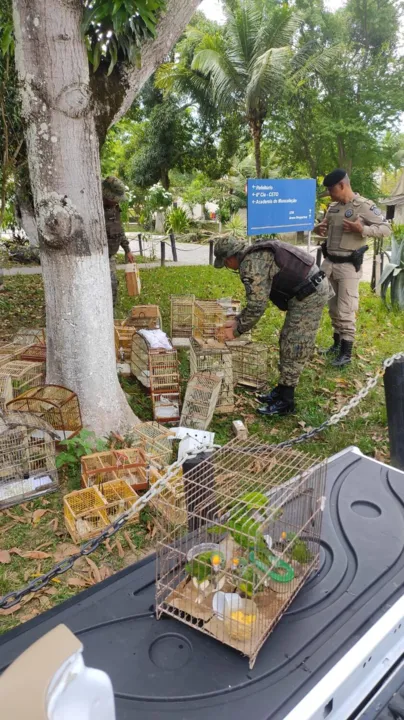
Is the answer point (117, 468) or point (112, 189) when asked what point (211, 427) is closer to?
point (117, 468)

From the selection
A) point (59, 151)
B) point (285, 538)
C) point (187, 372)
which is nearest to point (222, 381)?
point (187, 372)

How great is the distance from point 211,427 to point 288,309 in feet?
4.44

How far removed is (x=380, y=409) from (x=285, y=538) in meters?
3.50

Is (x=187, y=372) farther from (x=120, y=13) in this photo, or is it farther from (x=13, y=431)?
(x=120, y=13)

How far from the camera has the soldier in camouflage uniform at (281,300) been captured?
454cm

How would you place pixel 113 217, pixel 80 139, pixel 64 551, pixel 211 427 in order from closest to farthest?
pixel 64 551
pixel 80 139
pixel 211 427
pixel 113 217

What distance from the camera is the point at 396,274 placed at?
828cm

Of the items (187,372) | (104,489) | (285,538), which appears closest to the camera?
(285,538)

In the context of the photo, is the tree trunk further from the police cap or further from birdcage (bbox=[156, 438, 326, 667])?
the police cap

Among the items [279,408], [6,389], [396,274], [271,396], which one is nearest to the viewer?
[6,389]

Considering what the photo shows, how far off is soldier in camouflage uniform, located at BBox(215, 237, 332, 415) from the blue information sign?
3.78 m

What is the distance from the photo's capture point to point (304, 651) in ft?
5.53

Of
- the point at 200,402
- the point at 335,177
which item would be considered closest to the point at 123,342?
the point at 200,402

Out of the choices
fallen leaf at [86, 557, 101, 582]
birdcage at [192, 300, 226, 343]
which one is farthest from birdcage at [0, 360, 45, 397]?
fallen leaf at [86, 557, 101, 582]
